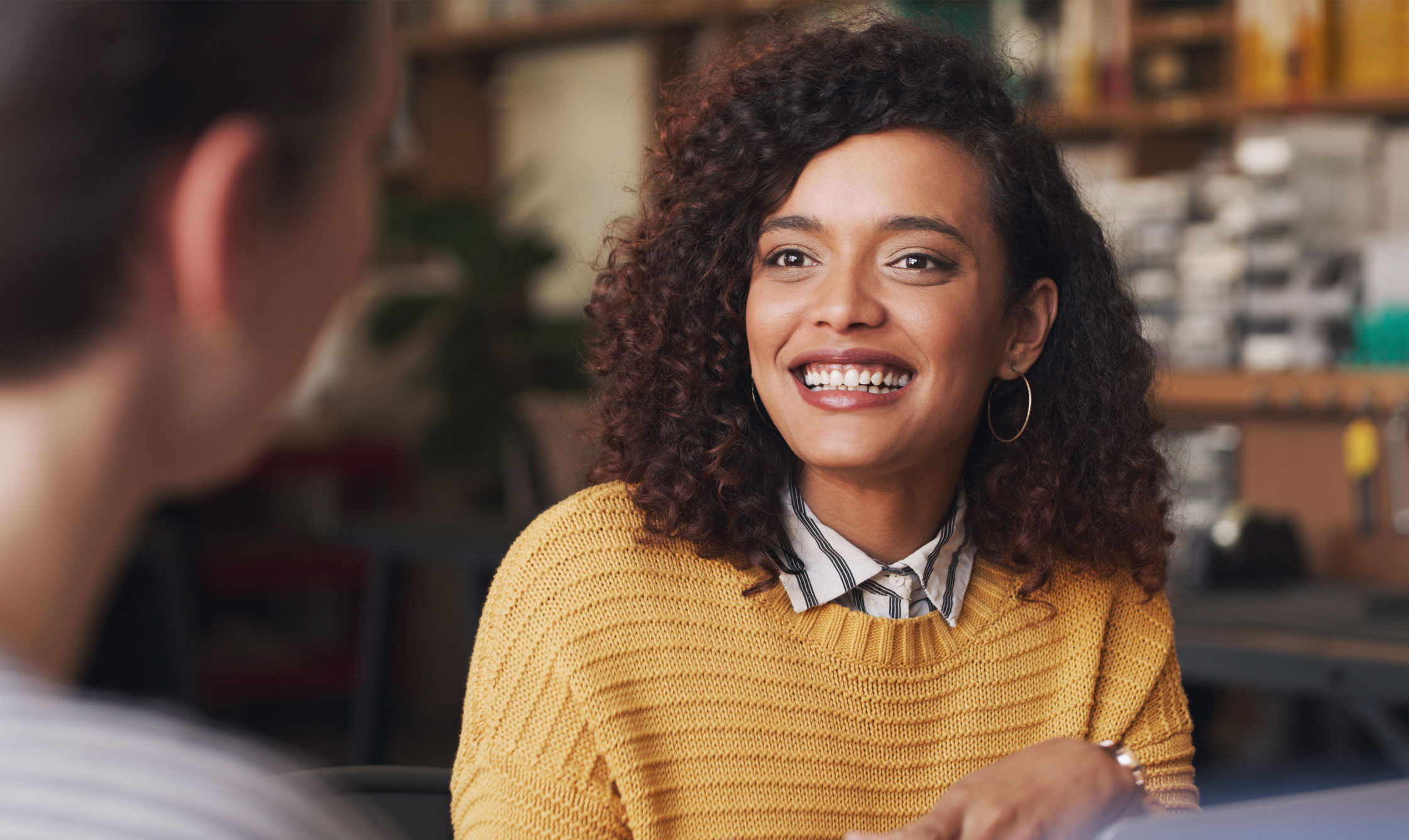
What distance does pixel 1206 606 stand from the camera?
89.6 inches

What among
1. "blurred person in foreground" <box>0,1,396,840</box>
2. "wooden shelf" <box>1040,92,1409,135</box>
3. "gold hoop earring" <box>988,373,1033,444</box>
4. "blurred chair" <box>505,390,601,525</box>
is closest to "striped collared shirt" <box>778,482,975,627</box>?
"gold hoop earring" <box>988,373,1033,444</box>

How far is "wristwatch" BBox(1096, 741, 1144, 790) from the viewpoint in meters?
1.13

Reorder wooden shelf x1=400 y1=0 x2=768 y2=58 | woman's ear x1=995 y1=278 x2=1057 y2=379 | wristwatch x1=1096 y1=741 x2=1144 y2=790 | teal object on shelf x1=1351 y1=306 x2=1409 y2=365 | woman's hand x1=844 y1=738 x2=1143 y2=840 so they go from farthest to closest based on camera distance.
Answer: wooden shelf x1=400 y1=0 x2=768 y2=58, teal object on shelf x1=1351 y1=306 x2=1409 y2=365, woman's ear x1=995 y1=278 x2=1057 y2=379, wristwatch x1=1096 y1=741 x2=1144 y2=790, woman's hand x1=844 y1=738 x2=1143 y2=840

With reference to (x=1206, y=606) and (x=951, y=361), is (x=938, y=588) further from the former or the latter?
(x=1206, y=606)

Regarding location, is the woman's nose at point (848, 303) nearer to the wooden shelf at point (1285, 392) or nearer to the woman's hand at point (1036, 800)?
the woman's hand at point (1036, 800)

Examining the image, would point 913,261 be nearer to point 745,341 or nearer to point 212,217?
point 745,341

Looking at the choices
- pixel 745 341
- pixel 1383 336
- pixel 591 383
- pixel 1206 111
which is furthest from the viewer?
pixel 591 383

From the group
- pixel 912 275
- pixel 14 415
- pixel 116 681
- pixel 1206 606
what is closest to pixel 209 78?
pixel 14 415

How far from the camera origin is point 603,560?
1199 mm

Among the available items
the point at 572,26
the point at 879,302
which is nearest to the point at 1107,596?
the point at 879,302

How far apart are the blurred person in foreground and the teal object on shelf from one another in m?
2.70

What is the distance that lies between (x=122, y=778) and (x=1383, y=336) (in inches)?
111

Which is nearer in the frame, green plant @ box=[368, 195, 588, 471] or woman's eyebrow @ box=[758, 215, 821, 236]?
woman's eyebrow @ box=[758, 215, 821, 236]

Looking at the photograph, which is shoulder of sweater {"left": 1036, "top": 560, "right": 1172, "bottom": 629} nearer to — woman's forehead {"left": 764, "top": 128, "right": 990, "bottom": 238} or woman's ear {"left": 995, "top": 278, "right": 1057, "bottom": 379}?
woman's ear {"left": 995, "top": 278, "right": 1057, "bottom": 379}
